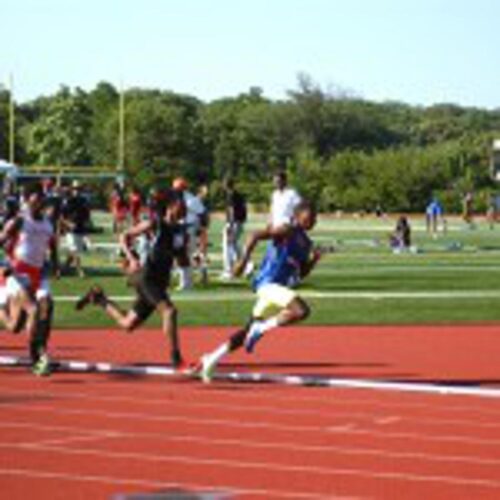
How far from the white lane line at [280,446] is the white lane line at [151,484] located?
106cm

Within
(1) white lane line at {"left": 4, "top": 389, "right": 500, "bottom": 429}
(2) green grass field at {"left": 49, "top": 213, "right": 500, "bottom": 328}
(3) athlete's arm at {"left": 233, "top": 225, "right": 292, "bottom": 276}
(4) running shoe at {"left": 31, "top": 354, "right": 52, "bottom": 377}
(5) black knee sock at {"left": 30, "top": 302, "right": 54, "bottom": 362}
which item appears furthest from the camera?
(2) green grass field at {"left": 49, "top": 213, "right": 500, "bottom": 328}

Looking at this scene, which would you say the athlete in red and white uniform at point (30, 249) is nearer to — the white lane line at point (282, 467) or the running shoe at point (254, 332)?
the running shoe at point (254, 332)

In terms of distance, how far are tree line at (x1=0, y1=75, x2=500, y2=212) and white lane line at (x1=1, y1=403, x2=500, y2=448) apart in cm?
7175

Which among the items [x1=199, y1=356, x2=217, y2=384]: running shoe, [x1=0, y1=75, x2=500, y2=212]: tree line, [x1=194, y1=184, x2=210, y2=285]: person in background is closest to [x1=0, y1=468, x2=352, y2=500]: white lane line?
[x1=199, y1=356, x2=217, y2=384]: running shoe

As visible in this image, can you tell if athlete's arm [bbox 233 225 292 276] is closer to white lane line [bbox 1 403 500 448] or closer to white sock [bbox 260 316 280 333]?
white sock [bbox 260 316 280 333]

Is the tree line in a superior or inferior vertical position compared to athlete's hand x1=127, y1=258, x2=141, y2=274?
superior

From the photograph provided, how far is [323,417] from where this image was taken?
458 inches

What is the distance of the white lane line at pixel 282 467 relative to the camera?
901 centimetres

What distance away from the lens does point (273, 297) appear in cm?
1377

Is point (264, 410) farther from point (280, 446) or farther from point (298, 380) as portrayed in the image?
point (298, 380)

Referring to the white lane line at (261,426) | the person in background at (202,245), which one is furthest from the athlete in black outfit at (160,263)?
the person in background at (202,245)

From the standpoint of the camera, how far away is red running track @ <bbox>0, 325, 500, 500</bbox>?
884cm

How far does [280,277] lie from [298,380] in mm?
993

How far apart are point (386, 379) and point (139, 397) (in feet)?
9.22
